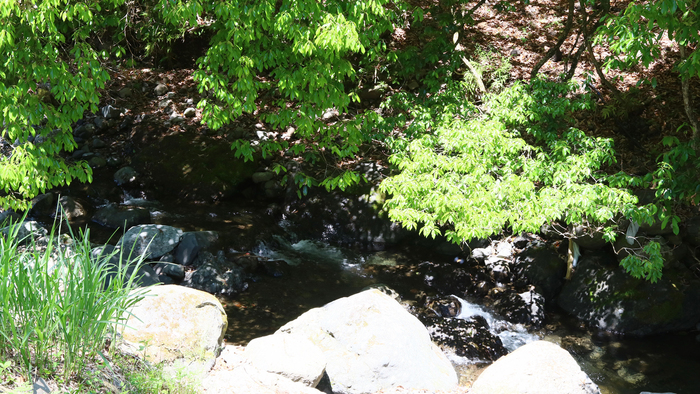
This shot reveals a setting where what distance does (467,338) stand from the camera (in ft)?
24.2

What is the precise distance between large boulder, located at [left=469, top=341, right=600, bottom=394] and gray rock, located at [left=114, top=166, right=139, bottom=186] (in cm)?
1001

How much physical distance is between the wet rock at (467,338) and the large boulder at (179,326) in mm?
3873

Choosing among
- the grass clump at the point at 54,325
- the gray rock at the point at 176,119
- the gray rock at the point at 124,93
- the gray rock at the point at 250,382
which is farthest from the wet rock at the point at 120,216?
the grass clump at the point at 54,325

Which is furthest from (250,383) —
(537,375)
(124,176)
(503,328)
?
(124,176)

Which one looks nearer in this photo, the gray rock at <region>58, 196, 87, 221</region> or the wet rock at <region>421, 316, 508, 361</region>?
the wet rock at <region>421, 316, 508, 361</region>

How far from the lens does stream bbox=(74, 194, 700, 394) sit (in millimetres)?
6875

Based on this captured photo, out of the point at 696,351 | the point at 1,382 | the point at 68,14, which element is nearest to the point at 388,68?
the point at 68,14

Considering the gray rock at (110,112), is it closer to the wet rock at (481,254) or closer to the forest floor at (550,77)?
the forest floor at (550,77)

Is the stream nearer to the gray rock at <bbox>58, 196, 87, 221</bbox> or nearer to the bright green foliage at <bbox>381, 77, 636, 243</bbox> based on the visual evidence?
the gray rock at <bbox>58, 196, 87, 221</bbox>

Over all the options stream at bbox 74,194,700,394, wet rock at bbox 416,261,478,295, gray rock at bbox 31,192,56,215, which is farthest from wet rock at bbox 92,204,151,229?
wet rock at bbox 416,261,478,295

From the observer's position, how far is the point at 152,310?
14.1ft

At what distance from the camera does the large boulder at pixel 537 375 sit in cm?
471

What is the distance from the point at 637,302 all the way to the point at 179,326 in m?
7.12

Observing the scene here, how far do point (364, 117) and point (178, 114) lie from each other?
7906 millimetres
